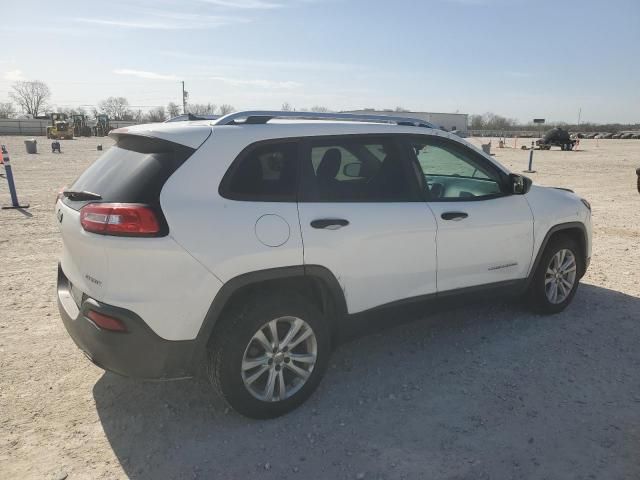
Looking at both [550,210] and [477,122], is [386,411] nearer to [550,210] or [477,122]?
[550,210]

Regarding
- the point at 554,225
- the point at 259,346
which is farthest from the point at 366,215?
the point at 554,225

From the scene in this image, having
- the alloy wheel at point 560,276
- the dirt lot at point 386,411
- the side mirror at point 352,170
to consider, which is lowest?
the dirt lot at point 386,411

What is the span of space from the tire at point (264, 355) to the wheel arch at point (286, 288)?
71 mm

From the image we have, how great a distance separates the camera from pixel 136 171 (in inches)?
107

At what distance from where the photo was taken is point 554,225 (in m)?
4.36

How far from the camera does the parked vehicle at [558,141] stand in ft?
121

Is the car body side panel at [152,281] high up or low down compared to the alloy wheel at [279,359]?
up

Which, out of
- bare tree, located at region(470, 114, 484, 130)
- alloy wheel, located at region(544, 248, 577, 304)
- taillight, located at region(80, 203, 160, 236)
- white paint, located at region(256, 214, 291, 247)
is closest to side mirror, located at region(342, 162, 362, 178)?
white paint, located at region(256, 214, 291, 247)

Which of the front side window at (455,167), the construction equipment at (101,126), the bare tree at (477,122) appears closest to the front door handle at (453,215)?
the front side window at (455,167)

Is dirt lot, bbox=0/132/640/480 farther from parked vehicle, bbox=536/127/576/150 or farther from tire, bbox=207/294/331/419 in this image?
parked vehicle, bbox=536/127/576/150

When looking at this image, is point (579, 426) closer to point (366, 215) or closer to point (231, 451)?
point (366, 215)

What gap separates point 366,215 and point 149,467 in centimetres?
194

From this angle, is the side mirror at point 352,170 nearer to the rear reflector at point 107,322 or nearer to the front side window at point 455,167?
the front side window at point 455,167

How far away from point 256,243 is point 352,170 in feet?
3.14
